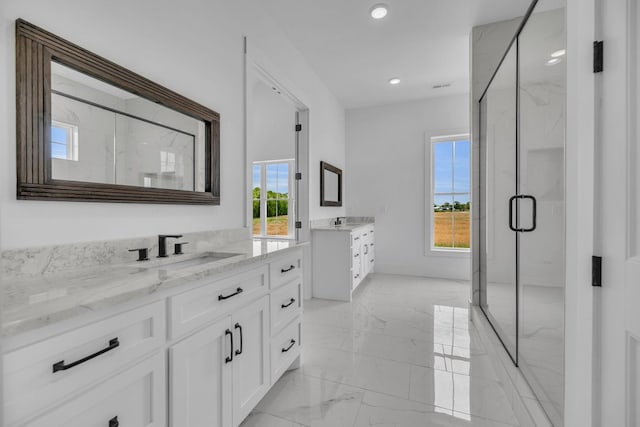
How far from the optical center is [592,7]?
2.96ft

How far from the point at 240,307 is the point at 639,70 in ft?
5.21

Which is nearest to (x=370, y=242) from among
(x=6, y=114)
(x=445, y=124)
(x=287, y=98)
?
(x=445, y=124)

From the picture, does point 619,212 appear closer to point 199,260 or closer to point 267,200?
point 199,260

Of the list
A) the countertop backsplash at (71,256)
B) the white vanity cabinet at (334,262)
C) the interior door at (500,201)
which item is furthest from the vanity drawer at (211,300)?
the white vanity cabinet at (334,262)

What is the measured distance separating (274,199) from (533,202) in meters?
3.99

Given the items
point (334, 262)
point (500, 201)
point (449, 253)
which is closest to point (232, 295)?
point (500, 201)

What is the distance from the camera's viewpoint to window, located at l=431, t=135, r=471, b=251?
4617 millimetres

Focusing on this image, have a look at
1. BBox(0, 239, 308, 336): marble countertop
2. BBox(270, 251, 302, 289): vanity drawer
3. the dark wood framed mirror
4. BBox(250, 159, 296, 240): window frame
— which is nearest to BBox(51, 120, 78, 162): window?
BBox(0, 239, 308, 336): marble countertop

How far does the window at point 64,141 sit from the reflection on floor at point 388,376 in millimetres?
1487

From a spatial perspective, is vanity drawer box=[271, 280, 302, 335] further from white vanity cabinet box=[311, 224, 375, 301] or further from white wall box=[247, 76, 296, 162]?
white wall box=[247, 76, 296, 162]

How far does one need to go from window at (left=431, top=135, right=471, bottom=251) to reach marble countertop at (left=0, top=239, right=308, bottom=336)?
411 cm

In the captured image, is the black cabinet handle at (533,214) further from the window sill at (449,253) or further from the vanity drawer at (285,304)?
the window sill at (449,253)

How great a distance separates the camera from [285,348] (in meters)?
1.78

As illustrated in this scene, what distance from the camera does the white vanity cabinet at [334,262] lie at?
3523mm
